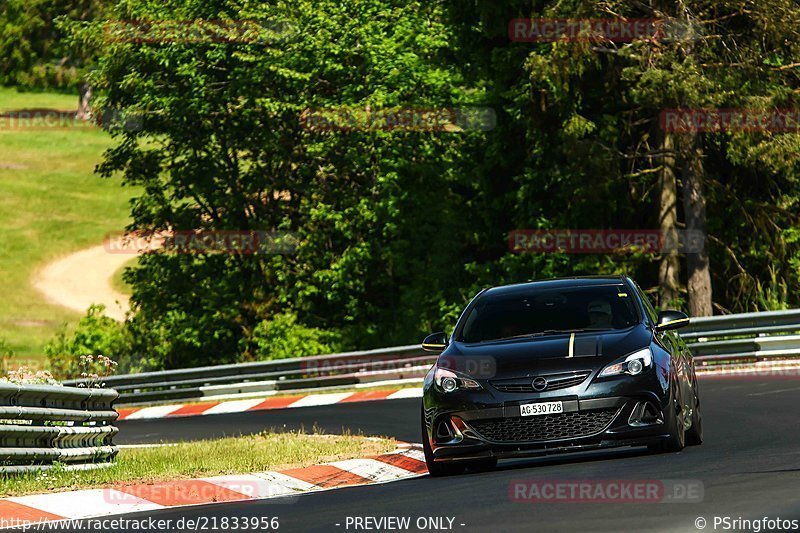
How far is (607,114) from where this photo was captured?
36.2 m

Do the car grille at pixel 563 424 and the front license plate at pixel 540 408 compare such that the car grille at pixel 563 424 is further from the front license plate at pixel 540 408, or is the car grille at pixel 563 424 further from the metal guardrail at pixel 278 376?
the metal guardrail at pixel 278 376

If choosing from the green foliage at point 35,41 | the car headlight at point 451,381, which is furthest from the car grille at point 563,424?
the green foliage at point 35,41

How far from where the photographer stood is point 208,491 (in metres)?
12.8

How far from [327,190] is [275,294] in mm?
3318

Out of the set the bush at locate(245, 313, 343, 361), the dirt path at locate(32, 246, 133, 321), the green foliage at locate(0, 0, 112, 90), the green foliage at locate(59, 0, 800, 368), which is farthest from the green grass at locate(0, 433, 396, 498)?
the green foliage at locate(0, 0, 112, 90)

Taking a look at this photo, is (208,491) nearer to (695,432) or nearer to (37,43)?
(695,432)

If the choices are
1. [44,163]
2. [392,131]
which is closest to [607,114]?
[392,131]

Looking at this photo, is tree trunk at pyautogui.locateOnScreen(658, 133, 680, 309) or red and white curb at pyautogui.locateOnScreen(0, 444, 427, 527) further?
tree trunk at pyautogui.locateOnScreen(658, 133, 680, 309)

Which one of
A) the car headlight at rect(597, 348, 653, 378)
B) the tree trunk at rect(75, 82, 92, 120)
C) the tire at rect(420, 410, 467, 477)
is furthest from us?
the tree trunk at rect(75, 82, 92, 120)

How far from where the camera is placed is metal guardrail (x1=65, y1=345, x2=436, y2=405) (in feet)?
98.1

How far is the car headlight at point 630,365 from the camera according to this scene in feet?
41.2

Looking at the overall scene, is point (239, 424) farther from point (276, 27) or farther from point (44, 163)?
point (44, 163)

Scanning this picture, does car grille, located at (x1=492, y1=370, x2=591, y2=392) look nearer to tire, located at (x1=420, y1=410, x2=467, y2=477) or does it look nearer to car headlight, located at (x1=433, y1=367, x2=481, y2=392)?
car headlight, located at (x1=433, y1=367, x2=481, y2=392)

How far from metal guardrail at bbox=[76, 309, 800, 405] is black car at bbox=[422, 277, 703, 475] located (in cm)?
1270
